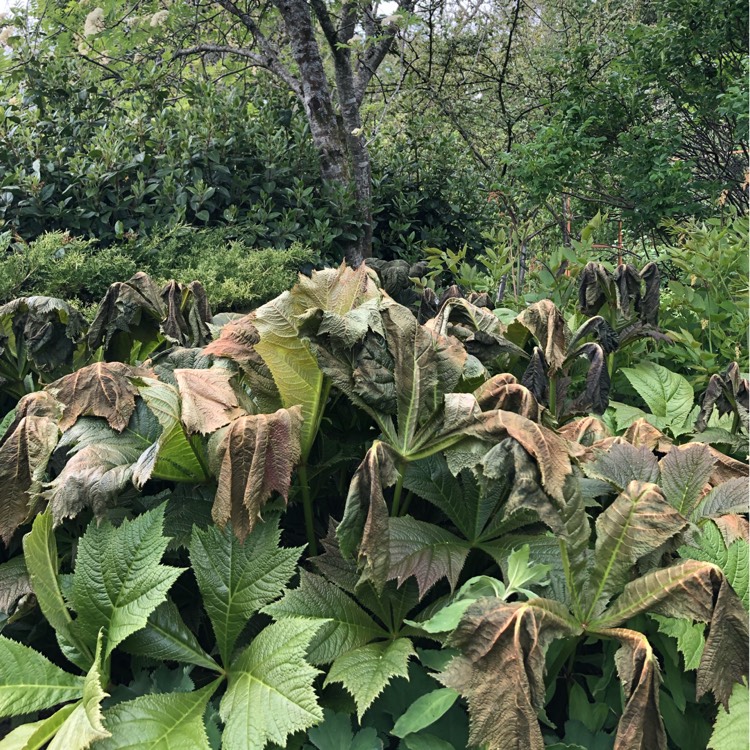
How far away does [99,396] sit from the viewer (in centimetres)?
115

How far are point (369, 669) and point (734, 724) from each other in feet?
1.52

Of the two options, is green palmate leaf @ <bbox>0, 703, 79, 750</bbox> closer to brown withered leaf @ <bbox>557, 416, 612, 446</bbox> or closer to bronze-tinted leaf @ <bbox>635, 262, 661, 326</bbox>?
brown withered leaf @ <bbox>557, 416, 612, 446</bbox>

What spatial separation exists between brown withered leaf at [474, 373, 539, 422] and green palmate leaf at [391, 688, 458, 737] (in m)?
0.42

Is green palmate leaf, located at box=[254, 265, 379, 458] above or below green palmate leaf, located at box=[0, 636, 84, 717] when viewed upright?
above

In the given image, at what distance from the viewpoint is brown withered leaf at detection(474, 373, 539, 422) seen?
3.45 feet

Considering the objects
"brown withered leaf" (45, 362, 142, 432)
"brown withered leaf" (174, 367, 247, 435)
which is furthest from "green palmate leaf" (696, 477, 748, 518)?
"brown withered leaf" (45, 362, 142, 432)

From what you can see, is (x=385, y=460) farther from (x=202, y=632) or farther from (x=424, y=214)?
(x=424, y=214)

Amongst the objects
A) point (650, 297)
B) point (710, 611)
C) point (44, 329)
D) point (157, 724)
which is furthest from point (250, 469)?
point (650, 297)

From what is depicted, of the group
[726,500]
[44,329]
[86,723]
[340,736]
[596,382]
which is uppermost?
[44,329]

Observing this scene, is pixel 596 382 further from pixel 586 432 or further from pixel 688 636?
pixel 688 636

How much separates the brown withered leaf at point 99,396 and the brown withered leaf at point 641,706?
849 mm

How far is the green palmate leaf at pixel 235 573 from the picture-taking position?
1022mm

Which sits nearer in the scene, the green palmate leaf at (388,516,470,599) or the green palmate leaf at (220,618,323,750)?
the green palmate leaf at (220,618,323,750)

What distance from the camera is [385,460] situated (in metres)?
0.95
